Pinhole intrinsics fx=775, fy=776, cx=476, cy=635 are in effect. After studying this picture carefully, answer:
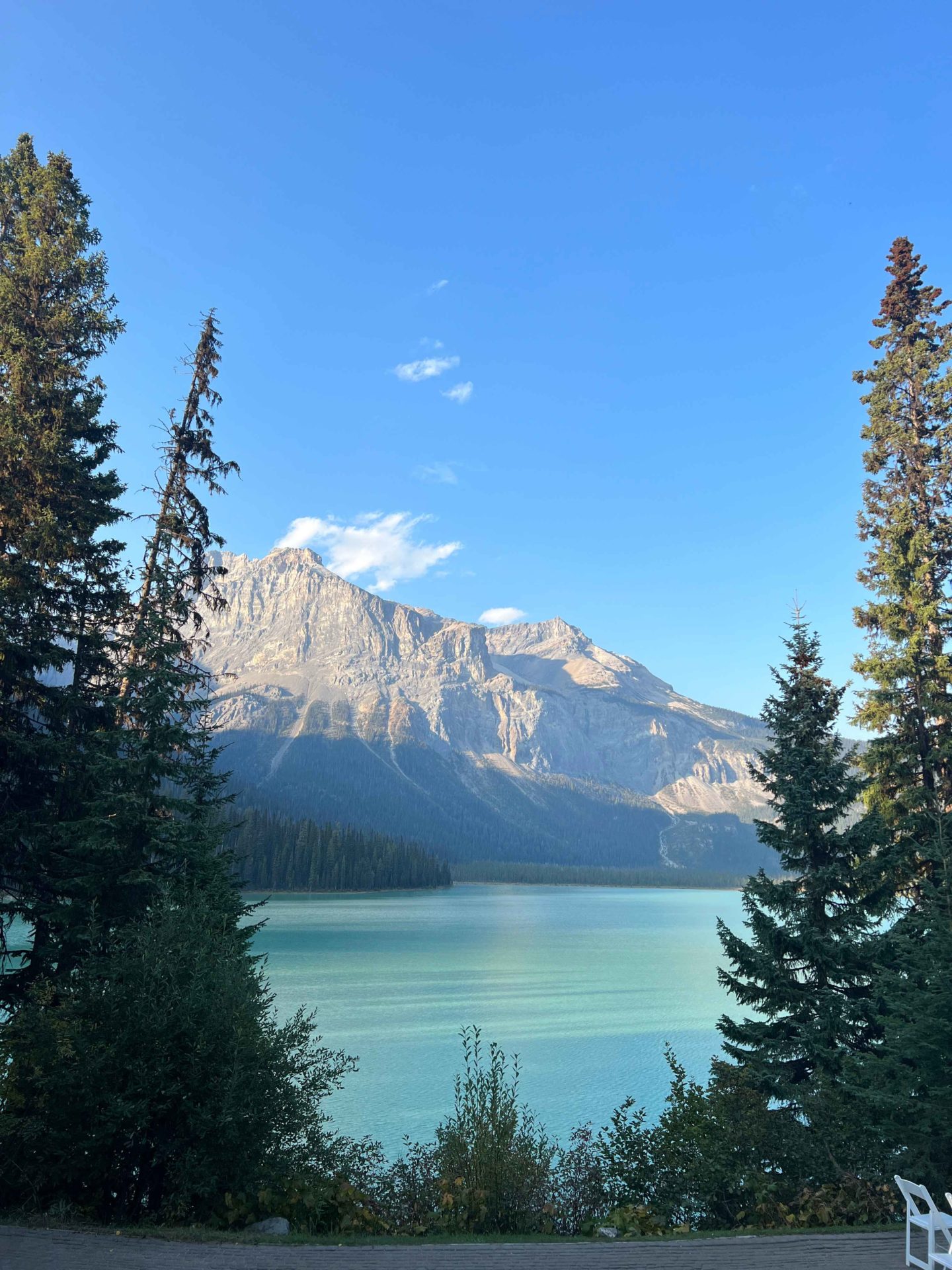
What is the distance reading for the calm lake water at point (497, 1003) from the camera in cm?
2881

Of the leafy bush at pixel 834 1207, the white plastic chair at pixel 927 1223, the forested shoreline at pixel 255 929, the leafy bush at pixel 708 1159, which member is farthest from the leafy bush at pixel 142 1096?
the white plastic chair at pixel 927 1223

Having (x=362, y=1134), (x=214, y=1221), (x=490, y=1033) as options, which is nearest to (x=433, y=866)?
(x=490, y=1033)

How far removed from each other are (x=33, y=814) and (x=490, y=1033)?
2996 cm

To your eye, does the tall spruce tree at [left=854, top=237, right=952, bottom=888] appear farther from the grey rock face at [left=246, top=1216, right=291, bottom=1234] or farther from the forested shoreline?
the grey rock face at [left=246, top=1216, right=291, bottom=1234]

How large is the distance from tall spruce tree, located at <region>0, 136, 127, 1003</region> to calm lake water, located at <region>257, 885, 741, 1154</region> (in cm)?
1384

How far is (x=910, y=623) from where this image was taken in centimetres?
2334

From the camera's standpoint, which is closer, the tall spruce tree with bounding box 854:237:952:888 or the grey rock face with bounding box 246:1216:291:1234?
the grey rock face with bounding box 246:1216:291:1234

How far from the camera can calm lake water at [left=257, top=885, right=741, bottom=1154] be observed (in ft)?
94.5

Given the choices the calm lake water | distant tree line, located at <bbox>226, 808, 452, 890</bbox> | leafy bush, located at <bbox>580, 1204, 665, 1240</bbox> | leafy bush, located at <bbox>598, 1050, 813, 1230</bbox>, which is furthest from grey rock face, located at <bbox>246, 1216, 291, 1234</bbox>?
distant tree line, located at <bbox>226, 808, 452, 890</bbox>

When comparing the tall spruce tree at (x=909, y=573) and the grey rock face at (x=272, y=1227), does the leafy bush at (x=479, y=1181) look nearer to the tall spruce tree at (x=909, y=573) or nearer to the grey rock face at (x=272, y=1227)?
the grey rock face at (x=272, y=1227)

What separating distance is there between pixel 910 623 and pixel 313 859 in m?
143

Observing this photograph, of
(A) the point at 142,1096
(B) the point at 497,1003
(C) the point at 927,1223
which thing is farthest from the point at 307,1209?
(B) the point at 497,1003

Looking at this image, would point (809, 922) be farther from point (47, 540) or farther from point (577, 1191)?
point (47, 540)

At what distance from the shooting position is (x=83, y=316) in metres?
20.8
